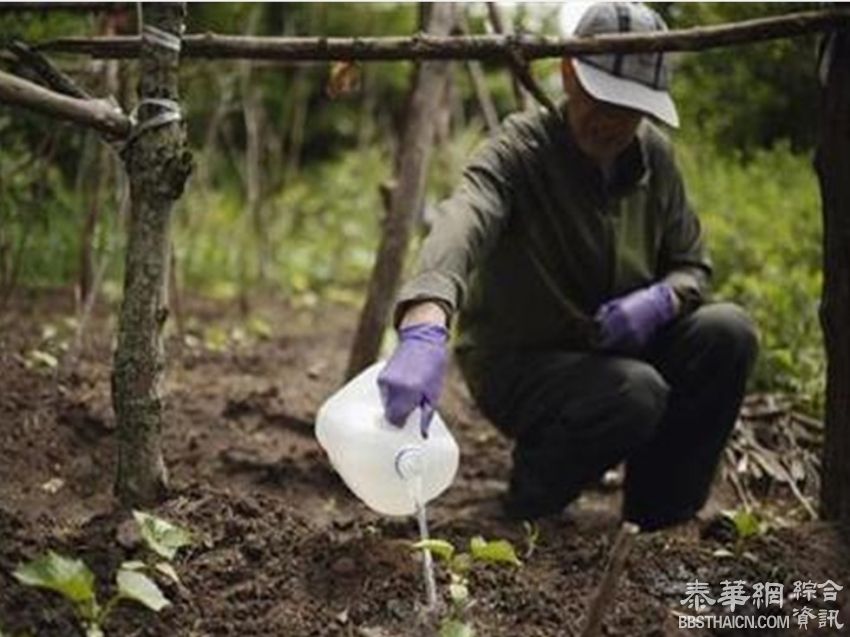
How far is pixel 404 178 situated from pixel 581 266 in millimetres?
801

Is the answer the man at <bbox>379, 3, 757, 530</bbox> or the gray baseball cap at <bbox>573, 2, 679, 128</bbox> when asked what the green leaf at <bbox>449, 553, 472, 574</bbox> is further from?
the gray baseball cap at <bbox>573, 2, 679, 128</bbox>

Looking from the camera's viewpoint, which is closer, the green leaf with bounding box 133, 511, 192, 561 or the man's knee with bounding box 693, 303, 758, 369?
the green leaf with bounding box 133, 511, 192, 561

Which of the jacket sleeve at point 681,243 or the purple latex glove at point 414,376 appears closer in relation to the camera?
the purple latex glove at point 414,376

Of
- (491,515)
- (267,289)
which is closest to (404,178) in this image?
(491,515)

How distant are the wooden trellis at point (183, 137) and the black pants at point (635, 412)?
1.27ft

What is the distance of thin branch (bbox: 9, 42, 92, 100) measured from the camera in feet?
7.06

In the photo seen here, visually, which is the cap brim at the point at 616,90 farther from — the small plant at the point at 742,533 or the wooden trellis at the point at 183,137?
the small plant at the point at 742,533

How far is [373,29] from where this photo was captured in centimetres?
638

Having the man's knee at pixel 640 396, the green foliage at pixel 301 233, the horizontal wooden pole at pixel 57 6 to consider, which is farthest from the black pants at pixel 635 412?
the green foliage at pixel 301 233

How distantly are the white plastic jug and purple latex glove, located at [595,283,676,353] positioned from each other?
64cm

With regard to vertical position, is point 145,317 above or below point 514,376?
above

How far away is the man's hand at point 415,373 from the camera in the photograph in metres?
2.07

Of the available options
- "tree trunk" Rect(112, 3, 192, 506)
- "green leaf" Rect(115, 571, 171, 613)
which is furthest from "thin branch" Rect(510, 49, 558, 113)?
"green leaf" Rect(115, 571, 171, 613)

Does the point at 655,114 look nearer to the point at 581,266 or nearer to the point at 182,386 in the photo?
the point at 581,266
